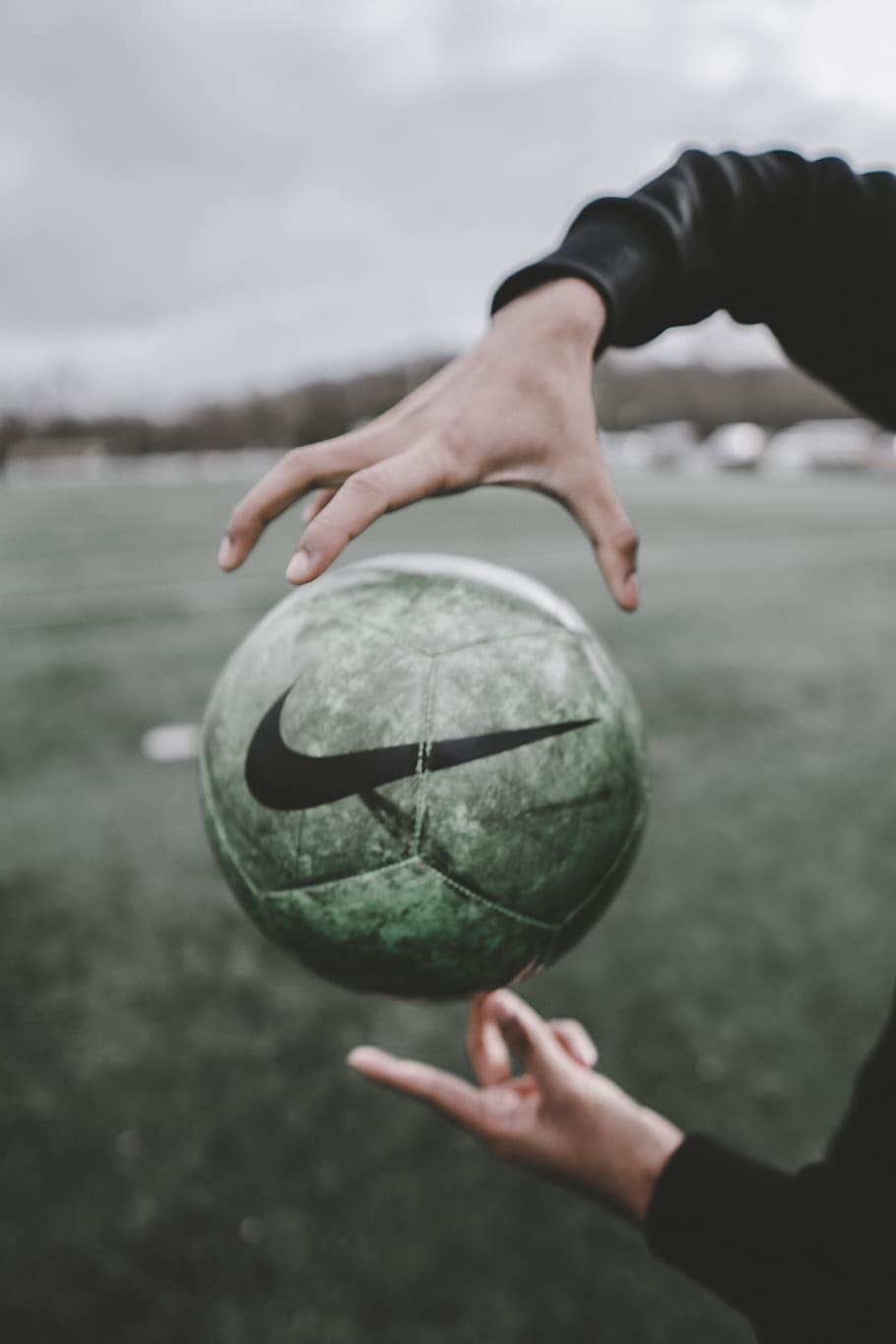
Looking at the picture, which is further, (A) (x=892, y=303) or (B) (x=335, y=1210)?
(B) (x=335, y=1210)

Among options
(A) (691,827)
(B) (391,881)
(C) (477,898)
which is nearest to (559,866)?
(C) (477,898)

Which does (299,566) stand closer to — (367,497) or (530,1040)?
(367,497)

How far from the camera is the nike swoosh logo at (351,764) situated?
1.48 m

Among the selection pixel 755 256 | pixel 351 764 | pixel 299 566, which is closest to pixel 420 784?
pixel 351 764

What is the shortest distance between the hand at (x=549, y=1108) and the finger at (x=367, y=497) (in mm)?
1099

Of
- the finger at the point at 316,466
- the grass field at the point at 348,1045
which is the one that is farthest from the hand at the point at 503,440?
the grass field at the point at 348,1045

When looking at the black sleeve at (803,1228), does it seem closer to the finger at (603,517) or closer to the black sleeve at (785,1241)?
the black sleeve at (785,1241)

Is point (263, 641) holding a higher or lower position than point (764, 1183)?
higher

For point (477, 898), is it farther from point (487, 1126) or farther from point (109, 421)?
point (109, 421)

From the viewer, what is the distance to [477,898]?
151cm

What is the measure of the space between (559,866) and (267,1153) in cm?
175

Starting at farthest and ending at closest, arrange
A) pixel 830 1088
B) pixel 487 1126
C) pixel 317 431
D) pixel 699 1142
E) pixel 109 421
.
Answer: pixel 109 421 < pixel 317 431 < pixel 830 1088 < pixel 487 1126 < pixel 699 1142

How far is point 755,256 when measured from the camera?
173 centimetres

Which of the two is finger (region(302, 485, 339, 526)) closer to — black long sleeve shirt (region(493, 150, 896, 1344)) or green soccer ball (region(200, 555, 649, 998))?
green soccer ball (region(200, 555, 649, 998))
